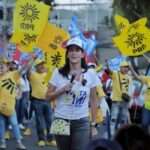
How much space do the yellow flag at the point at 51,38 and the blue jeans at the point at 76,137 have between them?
3.96 metres

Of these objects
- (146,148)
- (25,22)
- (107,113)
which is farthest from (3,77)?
(146,148)

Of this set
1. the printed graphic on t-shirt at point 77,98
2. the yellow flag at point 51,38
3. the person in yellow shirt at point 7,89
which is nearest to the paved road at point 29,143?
the person in yellow shirt at point 7,89

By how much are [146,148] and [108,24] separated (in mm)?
44135

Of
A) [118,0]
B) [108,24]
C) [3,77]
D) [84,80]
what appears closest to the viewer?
[84,80]

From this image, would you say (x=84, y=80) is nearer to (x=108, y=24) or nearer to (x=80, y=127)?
(x=80, y=127)

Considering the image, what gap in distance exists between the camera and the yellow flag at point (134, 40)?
29.1 ft

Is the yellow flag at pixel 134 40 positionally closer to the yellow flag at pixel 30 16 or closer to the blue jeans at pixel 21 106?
the yellow flag at pixel 30 16

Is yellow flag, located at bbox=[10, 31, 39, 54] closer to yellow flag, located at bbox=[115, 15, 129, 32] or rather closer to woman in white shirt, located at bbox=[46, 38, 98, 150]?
yellow flag, located at bbox=[115, 15, 129, 32]

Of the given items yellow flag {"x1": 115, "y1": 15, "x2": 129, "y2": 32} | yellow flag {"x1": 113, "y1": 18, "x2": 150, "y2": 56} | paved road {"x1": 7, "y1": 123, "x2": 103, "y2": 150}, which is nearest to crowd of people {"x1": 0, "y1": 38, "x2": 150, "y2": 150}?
paved road {"x1": 7, "y1": 123, "x2": 103, "y2": 150}

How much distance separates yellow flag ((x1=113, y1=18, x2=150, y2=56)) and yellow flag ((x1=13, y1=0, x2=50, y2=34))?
1257 mm

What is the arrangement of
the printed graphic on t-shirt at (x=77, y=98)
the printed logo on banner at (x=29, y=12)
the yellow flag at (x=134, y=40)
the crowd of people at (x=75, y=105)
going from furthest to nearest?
the yellow flag at (x=134, y=40) < the printed logo on banner at (x=29, y=12) < the printed graphic on t-shirt at (x=77, y=98) < the crowd of people at (x=75, y=105)

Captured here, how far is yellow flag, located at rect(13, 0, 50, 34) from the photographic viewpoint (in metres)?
8.59

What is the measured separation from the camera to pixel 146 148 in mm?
2434

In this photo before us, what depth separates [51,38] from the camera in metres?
8.99
